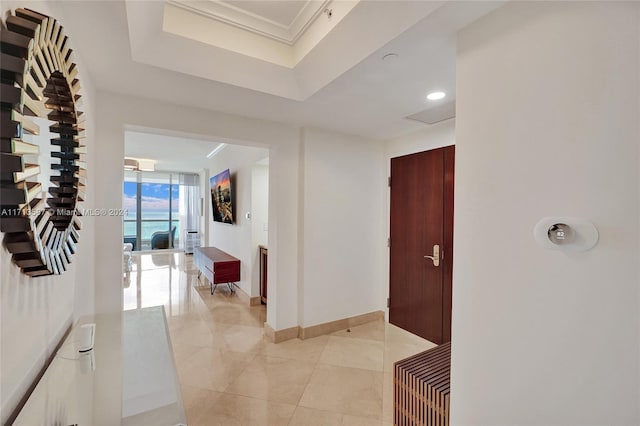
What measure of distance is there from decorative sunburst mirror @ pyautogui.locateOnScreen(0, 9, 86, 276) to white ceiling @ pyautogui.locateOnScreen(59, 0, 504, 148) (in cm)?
47

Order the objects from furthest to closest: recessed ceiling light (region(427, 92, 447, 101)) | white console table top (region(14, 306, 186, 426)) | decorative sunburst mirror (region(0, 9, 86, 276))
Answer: recessed ceiling light (region(427, 92, 447, 101)) < white console table top (region(14, 306, 186, 426)) < decorative sunburst mirror (region(0, 9, 86, 276))

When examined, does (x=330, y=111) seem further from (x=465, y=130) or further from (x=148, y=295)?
(x=148, y=295)

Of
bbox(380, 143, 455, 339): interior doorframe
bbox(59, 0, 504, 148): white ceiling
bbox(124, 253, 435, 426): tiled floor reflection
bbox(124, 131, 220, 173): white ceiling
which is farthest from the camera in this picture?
bbox(124, 131, 220, 173): white ceiling

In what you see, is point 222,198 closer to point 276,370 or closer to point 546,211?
point 276,370

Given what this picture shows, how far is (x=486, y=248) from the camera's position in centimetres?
128

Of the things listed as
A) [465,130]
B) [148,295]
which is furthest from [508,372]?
[148,295]

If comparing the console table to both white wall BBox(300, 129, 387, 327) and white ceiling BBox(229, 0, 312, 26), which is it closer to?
white wall BBox(300, 129, 387, 327)

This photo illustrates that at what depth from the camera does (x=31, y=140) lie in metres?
0.89

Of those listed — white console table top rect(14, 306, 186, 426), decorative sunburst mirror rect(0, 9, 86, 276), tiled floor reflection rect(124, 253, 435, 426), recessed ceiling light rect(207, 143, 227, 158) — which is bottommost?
tiled floor reflection rect(124, 253, 435, 426)

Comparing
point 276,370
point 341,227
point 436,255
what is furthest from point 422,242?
point 276,370

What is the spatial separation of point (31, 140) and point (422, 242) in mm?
3146

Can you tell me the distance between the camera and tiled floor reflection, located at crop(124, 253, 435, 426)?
2037mm

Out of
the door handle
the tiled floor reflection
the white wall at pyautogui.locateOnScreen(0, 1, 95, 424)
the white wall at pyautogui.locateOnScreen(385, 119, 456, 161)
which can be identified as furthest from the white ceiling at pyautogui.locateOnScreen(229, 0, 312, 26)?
the tiled floor reflection

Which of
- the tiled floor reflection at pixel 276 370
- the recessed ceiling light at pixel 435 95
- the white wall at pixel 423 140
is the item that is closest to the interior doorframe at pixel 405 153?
the white wall at pixel 423 140
